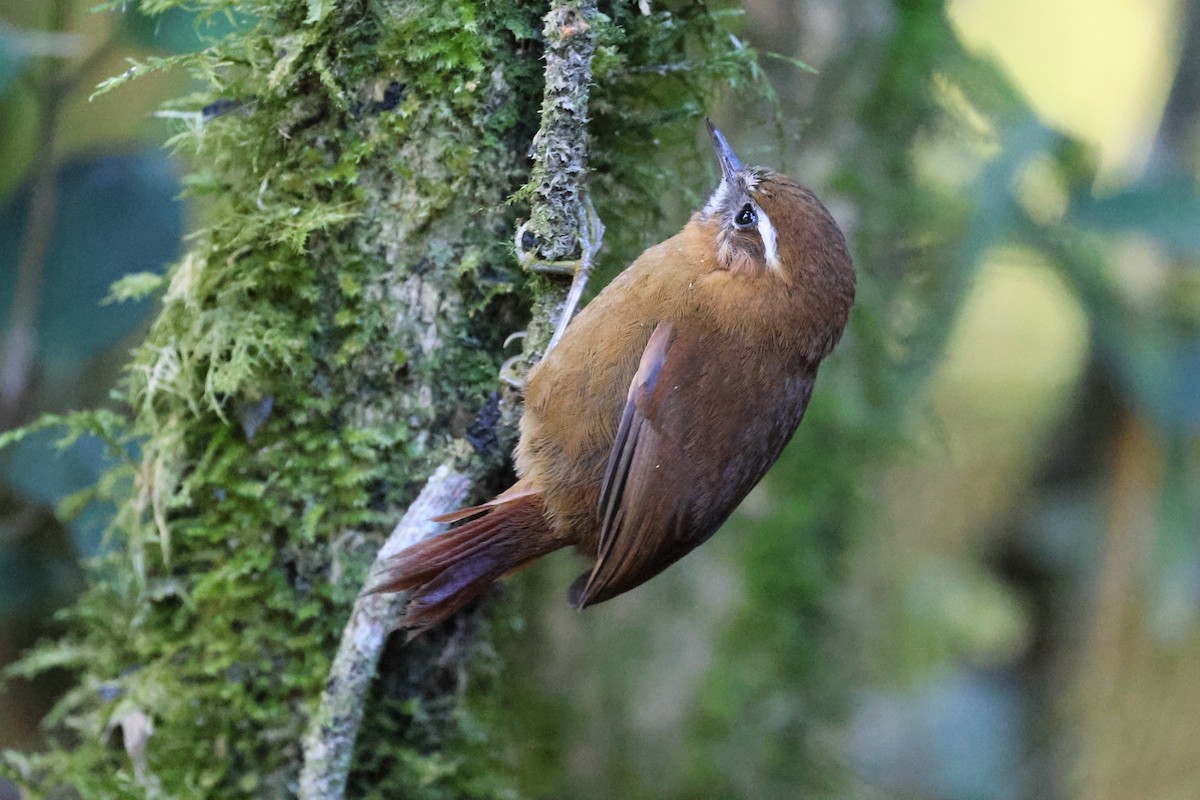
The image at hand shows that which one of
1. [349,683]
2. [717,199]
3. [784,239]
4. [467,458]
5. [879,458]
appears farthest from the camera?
[879,458]

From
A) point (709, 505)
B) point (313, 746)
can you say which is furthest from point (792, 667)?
point (313, 746)

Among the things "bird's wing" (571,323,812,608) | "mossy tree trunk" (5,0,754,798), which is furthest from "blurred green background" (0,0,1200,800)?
"bird's wing" (571,323,812,608)

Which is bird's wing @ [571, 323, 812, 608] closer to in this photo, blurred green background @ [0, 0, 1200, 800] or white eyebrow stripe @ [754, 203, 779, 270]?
white eyebrow stripe @ [754, 203, 779, 270]

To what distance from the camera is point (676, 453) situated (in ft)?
7.34

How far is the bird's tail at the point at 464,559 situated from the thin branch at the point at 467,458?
0.05m

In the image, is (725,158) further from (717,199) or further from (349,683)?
(349,683)

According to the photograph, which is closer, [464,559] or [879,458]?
[464,559]

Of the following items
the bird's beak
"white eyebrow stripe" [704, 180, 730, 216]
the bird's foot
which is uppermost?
the bird's beak

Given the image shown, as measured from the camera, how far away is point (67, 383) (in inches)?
142

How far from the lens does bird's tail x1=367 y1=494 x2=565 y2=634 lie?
2.09m

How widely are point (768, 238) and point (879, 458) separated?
2.07 m

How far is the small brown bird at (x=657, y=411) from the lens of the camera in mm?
2188

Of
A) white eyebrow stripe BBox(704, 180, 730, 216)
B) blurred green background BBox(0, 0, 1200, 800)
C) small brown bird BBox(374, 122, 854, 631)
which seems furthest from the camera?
blurred green background BBox(0, 0, 1200, 800)

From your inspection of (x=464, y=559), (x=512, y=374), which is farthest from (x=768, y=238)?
(x=464, y=559)
